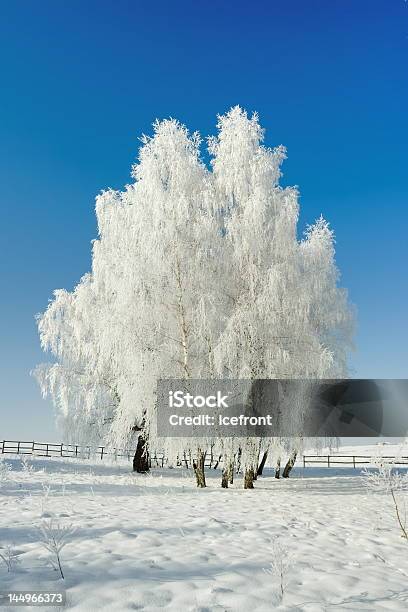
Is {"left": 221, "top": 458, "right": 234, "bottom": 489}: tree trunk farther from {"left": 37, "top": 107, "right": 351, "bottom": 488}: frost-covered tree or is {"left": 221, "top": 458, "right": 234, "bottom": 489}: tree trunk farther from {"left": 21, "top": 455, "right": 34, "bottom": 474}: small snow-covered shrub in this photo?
{"left": 21, "top": 455, "right": 34, "bottom": 474}: small snow-covered shrub

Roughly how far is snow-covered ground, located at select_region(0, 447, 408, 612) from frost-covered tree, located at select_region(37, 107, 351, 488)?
453cm

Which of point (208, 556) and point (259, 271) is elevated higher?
point (259, 271)

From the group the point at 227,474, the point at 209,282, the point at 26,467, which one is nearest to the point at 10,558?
the point at 26,467

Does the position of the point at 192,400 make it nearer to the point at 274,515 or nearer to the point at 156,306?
the point at 156,306

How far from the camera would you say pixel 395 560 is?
5879 millimetres

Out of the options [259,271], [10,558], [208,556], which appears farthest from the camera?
[259,271]

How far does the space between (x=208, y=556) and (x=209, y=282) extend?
32.1ft

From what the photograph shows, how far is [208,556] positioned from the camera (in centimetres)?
534

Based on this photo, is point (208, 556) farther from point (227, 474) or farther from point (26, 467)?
point (227, 474)

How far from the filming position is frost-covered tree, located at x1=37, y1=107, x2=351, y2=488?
13805mm

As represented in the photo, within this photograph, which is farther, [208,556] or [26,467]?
[26,467]

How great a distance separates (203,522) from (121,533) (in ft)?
5.53

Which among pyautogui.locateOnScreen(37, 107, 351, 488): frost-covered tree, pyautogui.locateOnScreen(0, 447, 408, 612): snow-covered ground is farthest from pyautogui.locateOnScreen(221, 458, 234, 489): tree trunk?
pyautogui.locateOnScreen(0, 447, 408, 612): snow-covered ground

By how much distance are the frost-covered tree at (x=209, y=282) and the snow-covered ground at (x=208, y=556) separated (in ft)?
14.9
